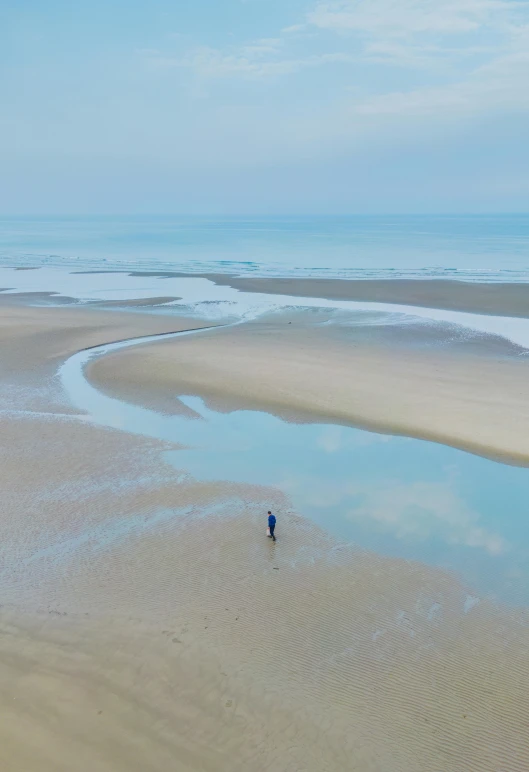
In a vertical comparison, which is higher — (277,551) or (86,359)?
(86,359)

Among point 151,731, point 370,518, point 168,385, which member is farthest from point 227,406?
point 151,731

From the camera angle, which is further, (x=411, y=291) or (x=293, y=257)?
(x=293, y=257)

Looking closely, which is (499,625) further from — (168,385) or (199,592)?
(168,385)

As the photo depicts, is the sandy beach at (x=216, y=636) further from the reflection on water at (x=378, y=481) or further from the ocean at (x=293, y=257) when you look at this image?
the ocean at (x=293, y=257)

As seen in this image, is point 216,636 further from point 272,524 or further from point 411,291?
point 411,291

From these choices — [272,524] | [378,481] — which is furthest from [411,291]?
[272,524]
